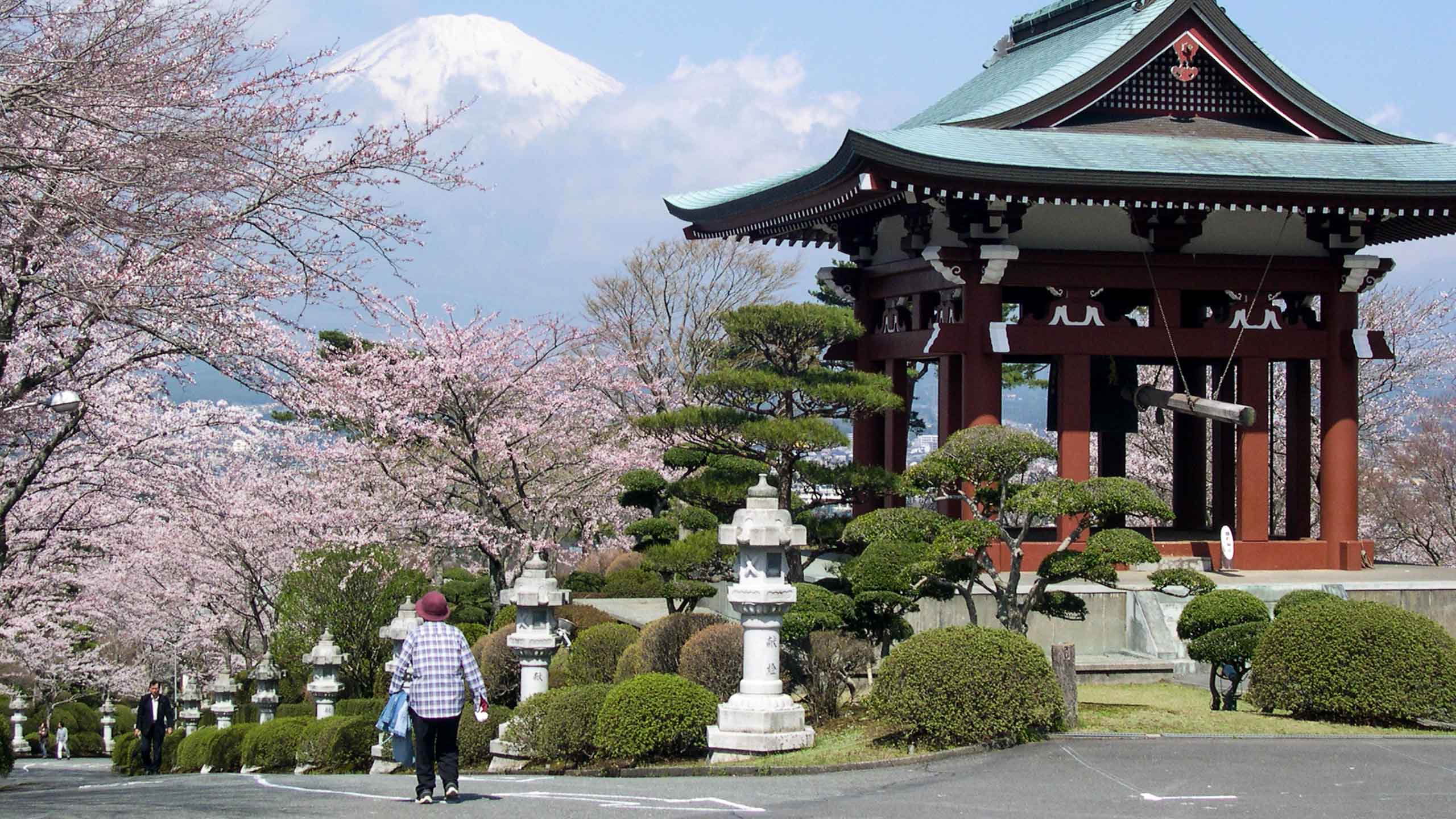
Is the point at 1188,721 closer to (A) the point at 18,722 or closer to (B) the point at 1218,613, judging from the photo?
(B) the point at 1218,613

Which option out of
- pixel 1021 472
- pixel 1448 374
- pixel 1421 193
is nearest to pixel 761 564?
pixel 1021 472

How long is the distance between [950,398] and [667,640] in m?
6.02

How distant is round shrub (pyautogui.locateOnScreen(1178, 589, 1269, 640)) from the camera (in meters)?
14.3

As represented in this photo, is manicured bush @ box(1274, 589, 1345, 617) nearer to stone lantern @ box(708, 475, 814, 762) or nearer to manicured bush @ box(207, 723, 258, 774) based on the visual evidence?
stone lantern @ box(708, 475, 814, 762)

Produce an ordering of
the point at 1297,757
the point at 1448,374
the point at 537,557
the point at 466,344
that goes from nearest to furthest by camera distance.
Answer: the point at 1297,757, the point at 537,557, the point at 466,344, the point at 1448,374

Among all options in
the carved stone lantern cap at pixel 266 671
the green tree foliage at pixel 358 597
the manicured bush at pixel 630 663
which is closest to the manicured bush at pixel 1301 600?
the manicured bush at pixel 630 663

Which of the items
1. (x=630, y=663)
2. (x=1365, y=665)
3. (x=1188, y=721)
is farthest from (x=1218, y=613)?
(x=630, y=663)

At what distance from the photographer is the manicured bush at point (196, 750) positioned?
2341cm

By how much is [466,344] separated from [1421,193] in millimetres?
15317

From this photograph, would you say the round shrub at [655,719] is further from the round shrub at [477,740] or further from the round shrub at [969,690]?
the round shrub at [477,740]

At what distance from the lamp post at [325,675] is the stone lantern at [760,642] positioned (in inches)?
408

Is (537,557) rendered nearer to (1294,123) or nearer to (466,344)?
(466,344)

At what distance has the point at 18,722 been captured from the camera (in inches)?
1496

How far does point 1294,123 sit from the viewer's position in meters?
20.7
